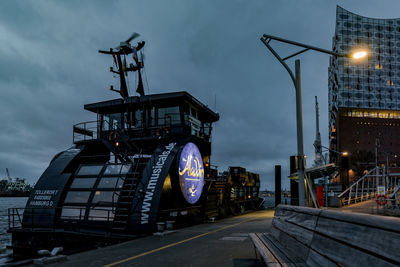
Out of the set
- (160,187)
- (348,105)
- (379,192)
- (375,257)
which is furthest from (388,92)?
(375,257)

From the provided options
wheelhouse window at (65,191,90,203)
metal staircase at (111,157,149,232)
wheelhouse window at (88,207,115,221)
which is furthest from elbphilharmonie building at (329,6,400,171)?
wheelhouse window at (88,207,115,221)

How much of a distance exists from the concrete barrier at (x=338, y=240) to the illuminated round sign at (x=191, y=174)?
11.1 meters

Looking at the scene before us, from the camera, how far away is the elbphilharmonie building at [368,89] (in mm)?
104000

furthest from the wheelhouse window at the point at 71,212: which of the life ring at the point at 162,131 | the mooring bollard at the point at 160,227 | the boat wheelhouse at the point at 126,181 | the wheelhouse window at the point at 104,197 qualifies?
the life ring at the point at 162,131

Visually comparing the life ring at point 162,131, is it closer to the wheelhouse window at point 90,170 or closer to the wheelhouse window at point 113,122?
the wheelhouse window at point 113,122

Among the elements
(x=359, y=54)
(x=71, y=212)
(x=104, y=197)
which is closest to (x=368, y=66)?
(x=359, y=54)

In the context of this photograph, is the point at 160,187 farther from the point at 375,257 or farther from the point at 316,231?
the point at 375,257

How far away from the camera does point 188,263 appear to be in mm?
7516

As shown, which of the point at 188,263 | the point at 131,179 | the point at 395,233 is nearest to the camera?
the point at 395,233

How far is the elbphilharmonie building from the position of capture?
10400 centimetres

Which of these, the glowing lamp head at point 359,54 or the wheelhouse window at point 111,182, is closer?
the glowing lamp head at point 359,54

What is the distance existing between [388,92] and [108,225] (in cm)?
12183

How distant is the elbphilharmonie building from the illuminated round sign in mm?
95870

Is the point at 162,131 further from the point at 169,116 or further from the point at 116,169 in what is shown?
the point at 116,169
